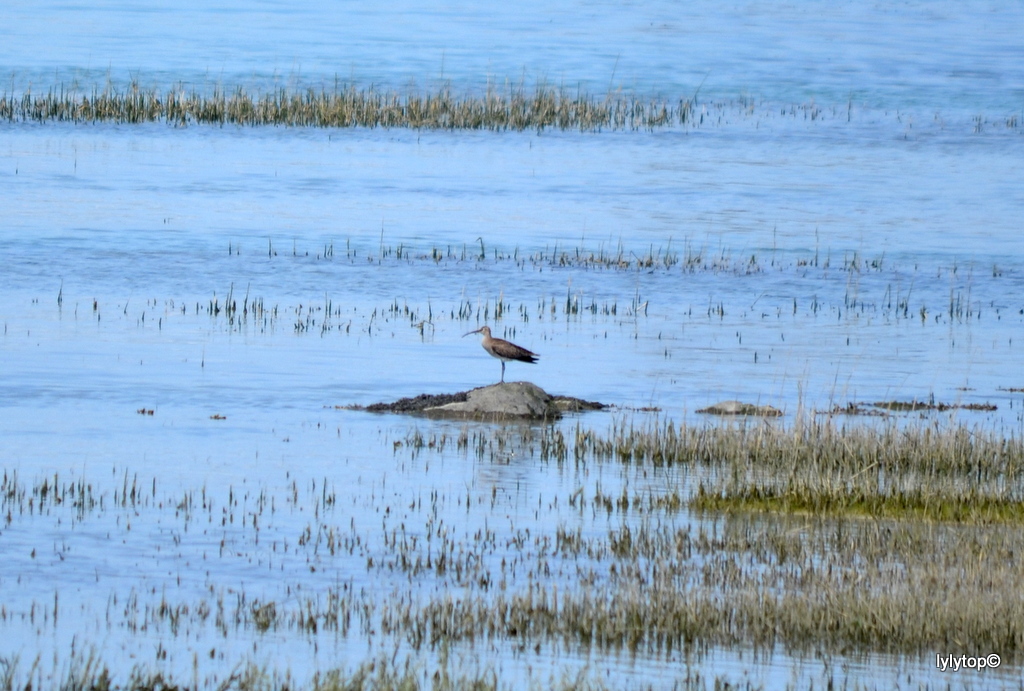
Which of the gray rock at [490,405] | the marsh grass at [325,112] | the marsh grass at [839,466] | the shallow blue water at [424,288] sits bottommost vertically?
the marsh grass at [325,112]

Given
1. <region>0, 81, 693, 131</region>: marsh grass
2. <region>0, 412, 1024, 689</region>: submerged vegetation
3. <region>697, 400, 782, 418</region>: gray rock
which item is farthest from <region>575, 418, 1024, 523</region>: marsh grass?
<region>0, 81, 693, 131</region>: marsh grass

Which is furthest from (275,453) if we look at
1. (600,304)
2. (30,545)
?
(600,304)

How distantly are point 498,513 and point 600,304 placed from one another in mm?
13402

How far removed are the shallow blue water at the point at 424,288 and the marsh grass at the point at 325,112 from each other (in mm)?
621

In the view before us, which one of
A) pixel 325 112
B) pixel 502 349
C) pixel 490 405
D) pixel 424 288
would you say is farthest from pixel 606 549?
pixel 325 112

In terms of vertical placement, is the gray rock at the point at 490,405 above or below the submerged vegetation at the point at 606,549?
below

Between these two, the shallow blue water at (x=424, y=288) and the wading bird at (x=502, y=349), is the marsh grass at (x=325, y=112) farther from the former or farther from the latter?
the wading bird at (x=502, y=349)

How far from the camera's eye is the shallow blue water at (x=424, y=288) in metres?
12.2

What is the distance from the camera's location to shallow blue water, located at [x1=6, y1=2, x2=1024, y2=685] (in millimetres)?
12188

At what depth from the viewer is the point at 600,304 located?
24.9 meters

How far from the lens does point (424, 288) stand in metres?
26.2

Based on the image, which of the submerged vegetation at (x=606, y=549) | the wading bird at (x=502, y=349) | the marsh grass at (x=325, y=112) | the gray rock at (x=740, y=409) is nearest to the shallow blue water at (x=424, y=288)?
the submerged vegetation at (x=606, y=549)

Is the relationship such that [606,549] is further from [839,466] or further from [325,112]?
[325,112]

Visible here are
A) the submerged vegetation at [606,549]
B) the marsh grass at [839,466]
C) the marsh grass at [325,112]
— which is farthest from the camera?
the marsh grass at [325,112]
